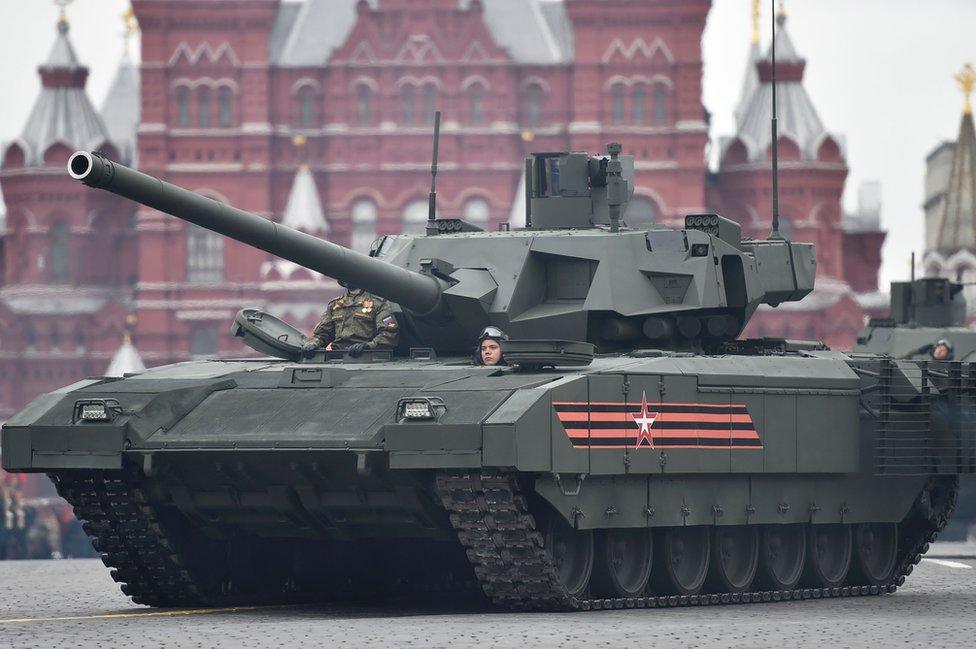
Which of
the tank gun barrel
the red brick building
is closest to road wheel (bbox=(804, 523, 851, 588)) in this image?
the tank gun barrel

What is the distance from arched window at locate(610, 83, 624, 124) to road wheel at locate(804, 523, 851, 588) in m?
63.7

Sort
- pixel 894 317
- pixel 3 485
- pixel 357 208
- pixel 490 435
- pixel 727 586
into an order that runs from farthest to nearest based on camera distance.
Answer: pixel 357 208
pixel 3 485
pixel 894 317
pixel 727 586
pixel 490 435

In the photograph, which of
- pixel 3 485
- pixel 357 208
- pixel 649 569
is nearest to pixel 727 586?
pixel 649 569

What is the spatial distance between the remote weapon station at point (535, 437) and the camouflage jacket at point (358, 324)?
192mm

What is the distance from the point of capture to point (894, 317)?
37.9 metres

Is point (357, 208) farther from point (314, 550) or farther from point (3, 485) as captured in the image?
point (314, 550)

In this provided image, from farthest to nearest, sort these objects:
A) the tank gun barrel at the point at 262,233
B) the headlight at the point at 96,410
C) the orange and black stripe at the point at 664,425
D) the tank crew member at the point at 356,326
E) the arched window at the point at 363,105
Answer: the arched window at the point at 363,105, the tank crew member at the point at 356,326, the headlight at the point at 96,410, the orange and black stripe at the point at 664,425, the tank gun barrel at the point at 262,233

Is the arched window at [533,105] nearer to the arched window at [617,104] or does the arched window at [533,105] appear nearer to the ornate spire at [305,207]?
the arched window at [617,104]

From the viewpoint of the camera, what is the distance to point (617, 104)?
84.8 metres

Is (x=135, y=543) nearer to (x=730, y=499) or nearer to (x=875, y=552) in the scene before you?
(x=730, y=499)

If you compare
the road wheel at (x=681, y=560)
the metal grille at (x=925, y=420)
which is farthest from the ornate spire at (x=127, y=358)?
the road wheel at (x=681, y=560)

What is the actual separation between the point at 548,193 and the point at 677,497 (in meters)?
3.65

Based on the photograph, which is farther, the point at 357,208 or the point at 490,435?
the point at 357,208

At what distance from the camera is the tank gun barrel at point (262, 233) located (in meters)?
17.1
